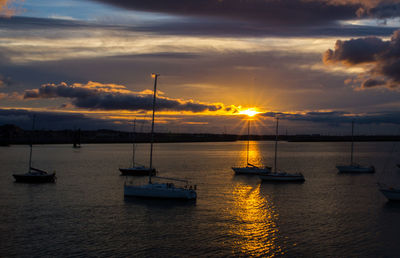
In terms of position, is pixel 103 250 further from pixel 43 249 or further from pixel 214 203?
pixel 214 203

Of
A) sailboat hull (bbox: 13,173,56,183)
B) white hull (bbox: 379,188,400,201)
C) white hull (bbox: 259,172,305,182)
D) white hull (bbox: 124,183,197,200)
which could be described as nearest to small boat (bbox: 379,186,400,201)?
white hull (bbox: 379,188,400,201)

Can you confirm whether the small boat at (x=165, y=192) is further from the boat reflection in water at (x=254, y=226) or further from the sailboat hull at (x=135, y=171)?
the sailboat hull at (x=135, y=171)

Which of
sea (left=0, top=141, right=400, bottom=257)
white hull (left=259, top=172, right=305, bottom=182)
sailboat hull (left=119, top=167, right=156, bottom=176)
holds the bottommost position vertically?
sea (left=0, top=141, right=400, bottom=257)

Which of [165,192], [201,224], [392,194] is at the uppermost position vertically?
[392,194]

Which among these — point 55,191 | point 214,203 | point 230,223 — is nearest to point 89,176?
point 55,191

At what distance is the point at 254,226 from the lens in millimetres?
37438

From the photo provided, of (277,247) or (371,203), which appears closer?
(277,247)

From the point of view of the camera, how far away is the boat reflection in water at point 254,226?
3029 centimetres

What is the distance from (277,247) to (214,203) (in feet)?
60.1

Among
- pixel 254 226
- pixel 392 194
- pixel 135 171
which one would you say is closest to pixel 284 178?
pixel 392 194

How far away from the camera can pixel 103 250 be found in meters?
29.5

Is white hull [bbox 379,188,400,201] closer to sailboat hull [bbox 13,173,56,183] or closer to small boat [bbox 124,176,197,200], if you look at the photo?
Result: small boat [bbox 124,176,197,200]

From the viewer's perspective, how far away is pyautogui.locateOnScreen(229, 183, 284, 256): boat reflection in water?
30.3m

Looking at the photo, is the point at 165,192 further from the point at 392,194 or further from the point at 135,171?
the point at 135,171
